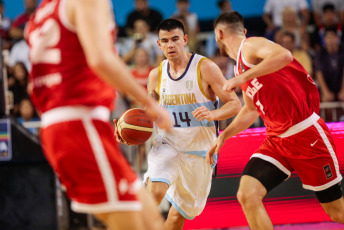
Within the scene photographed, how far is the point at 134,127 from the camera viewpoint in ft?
16.4

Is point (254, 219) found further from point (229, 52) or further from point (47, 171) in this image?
point (47, 171)

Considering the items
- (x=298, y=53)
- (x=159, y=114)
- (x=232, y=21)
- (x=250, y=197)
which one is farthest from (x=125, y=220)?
(x=298, y=53)

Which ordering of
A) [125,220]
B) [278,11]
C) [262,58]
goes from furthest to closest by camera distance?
[278,11] < [262,58] < [125,220]

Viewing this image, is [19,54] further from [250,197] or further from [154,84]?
[250,197]

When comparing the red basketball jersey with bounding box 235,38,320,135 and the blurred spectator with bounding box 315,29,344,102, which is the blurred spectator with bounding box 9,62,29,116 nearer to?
the blurred spectator with bounding box 315,29,344,102

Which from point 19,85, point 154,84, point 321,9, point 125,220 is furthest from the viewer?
point 321,9

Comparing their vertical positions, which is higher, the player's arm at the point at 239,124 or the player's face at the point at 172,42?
the player's face at the point at 172,42

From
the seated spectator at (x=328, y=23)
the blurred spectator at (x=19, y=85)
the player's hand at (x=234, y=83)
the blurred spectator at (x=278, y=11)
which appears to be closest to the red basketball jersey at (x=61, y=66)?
the player's hand at (x=234, y=83)

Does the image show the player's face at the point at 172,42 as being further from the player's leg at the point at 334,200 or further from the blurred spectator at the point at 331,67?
the blurred spectator at the point at 331,67

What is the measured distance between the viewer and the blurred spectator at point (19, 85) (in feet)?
31.2

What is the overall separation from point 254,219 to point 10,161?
109 inches

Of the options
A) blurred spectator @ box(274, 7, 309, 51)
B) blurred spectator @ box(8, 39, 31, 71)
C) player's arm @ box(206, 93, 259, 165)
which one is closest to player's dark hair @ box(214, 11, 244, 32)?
player's arm @ box(206, 93, 259, 165)

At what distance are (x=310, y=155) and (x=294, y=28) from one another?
5658 mm

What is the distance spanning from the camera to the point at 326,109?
8531 mm
